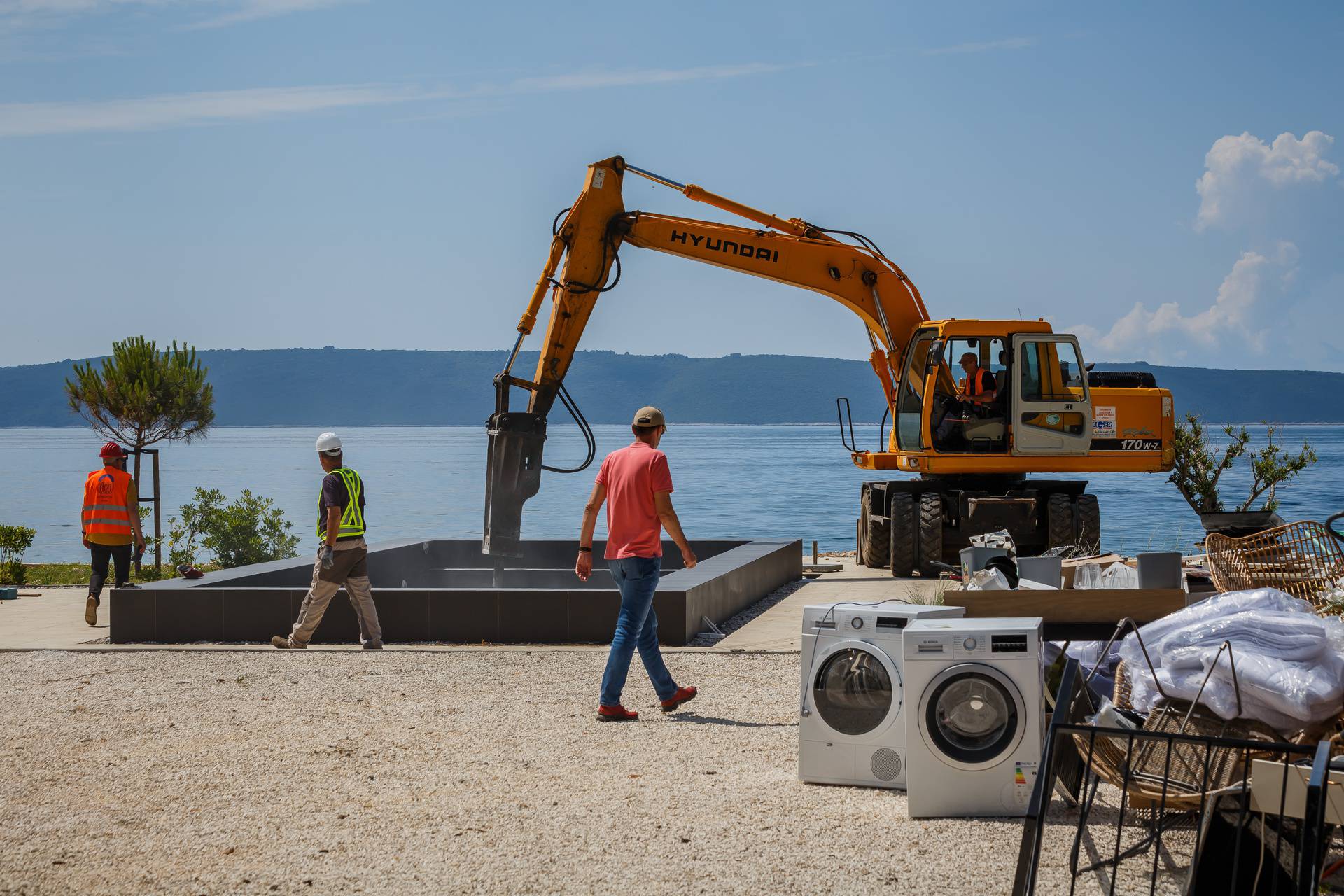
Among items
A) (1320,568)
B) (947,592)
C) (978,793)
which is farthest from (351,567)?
(1320,568)

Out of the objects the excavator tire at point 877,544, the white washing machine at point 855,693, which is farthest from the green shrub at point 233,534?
the white washing machine at point 855,693

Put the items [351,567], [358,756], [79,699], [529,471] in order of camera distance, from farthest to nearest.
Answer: [529,471] < [351,567] < [79,699] < [358,756]

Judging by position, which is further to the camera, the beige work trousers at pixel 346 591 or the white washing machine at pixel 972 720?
the beige work trousers at pixel 346 591

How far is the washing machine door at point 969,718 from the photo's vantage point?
5449mm

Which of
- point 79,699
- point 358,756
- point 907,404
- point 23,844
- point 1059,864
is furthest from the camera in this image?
point 907,404

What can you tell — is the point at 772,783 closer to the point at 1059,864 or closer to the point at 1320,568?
the point at 1059,864

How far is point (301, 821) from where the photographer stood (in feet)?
18.5

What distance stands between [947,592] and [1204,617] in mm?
1417

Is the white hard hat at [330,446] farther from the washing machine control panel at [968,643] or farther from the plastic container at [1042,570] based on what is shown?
the washing machine control panel at [968,643]

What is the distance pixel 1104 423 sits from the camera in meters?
16.5

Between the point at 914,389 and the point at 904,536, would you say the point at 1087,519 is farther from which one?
the point at 914,389

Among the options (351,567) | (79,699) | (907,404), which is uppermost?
(907,404)

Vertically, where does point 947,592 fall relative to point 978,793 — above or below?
above

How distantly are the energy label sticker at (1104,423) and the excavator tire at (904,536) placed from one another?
7.95 feet
